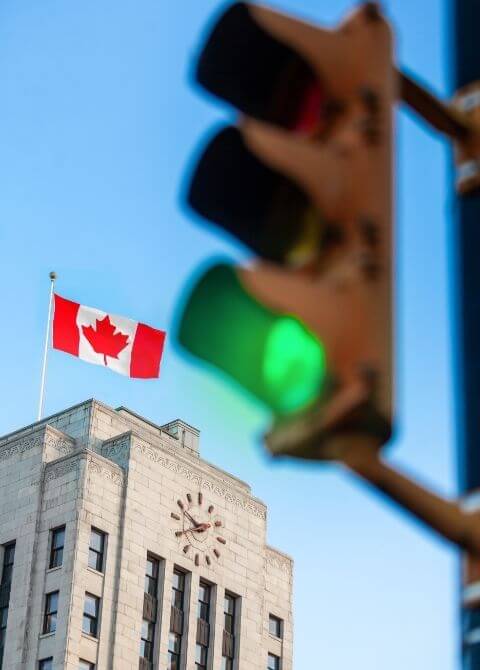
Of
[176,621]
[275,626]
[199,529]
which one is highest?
[199,529]

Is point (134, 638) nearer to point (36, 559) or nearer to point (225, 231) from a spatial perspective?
point (36, 559)

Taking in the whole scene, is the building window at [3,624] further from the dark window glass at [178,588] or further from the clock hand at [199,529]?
the clock hand at [199,529]

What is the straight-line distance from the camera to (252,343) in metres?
3.76

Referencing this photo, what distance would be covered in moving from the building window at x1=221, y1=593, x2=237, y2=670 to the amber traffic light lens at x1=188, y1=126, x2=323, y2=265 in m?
55.4

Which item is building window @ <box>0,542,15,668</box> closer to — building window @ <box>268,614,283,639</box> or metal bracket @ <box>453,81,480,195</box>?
building window @ <box>268,614,283,639</box>

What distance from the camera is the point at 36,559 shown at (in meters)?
54.1

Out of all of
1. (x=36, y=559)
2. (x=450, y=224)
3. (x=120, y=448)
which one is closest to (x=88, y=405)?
(x=120, y=448)

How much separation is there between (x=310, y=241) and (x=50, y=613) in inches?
1991

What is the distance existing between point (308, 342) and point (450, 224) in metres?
3.71

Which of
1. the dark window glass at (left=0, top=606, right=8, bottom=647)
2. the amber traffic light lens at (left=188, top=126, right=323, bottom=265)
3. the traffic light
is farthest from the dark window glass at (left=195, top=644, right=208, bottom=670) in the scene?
the traffic light

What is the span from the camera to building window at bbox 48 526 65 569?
5369 cm

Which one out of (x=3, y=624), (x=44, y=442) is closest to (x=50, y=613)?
(x=3, y=624)

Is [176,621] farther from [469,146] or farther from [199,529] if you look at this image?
[469,146]

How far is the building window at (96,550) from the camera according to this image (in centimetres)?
5409
